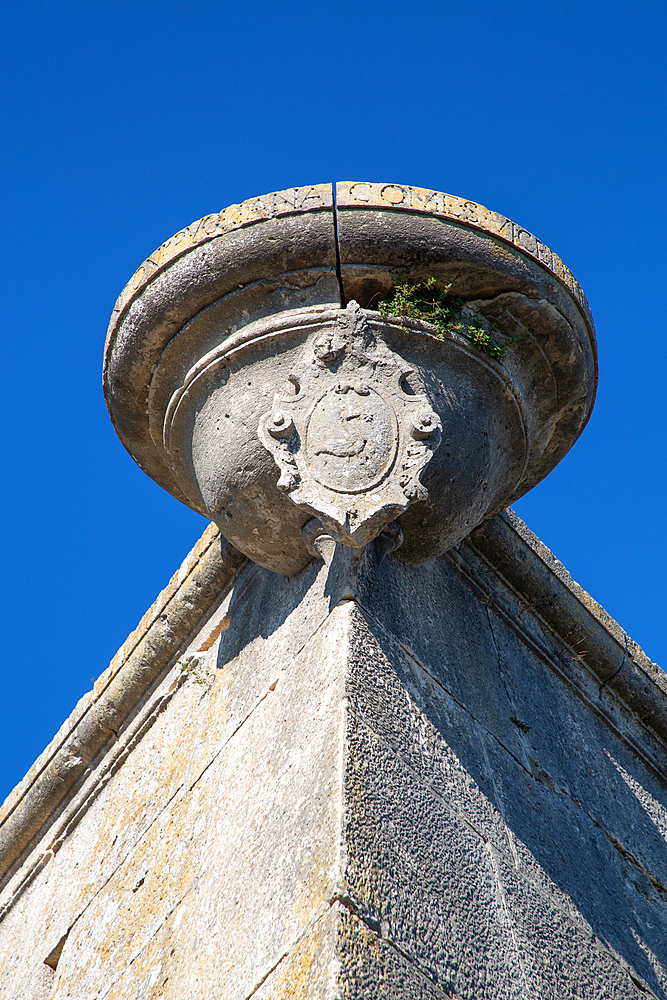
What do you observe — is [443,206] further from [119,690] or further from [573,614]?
[119,690]

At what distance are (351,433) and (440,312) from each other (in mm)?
536

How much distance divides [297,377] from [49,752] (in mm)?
2340

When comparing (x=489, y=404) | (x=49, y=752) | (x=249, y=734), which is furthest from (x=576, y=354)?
(x=49, y=752)

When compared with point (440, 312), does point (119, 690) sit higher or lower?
lower

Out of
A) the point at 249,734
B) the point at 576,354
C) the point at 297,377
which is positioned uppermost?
the point at 576,354

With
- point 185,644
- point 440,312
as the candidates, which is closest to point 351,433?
point 440,312

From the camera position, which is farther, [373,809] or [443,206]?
[443,206]

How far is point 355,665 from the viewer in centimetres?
253

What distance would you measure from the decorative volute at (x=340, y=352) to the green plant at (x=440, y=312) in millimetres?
11

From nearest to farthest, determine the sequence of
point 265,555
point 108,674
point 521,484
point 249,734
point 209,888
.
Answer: point 209,888
point 249,734
point 265,555
point 521,484
point 108,674

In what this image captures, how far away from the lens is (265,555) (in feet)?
10.1

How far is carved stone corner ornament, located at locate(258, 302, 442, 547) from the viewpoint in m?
2.64

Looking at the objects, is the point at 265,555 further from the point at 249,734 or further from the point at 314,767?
the point at 314,767

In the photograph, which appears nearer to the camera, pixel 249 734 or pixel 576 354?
pixel 249 734
